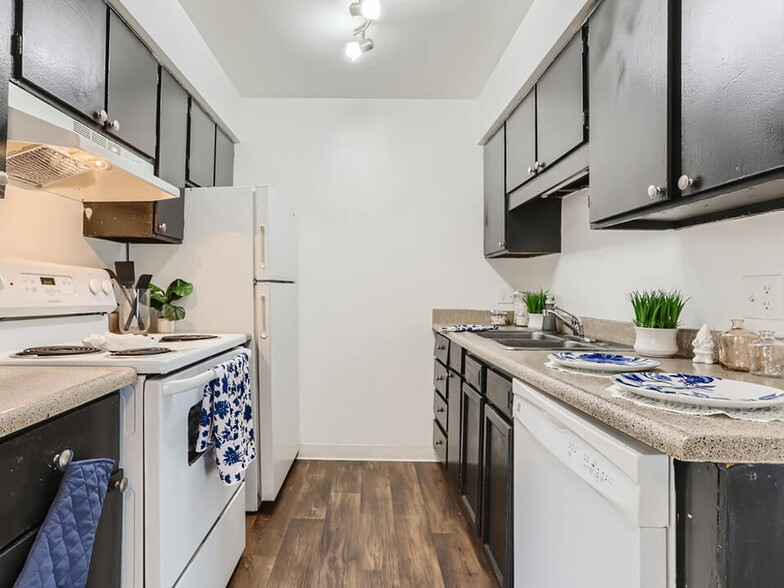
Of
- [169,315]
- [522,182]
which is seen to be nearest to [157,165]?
[169,315]

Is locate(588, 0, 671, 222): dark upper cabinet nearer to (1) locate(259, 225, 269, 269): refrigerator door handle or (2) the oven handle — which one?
(2) the oven handle

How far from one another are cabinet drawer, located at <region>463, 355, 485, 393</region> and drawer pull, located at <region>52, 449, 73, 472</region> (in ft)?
4.52

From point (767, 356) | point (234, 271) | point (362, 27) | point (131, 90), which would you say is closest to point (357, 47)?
point (362, 27)

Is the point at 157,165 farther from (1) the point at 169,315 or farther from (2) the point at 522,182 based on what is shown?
(2) the point at 522,182

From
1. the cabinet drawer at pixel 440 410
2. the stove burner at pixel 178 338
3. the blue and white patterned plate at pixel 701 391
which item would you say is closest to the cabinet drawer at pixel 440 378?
the cabinet drawer at pixel 440 410

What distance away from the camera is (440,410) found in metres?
2.86

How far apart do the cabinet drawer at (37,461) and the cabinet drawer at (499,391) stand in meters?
1.17

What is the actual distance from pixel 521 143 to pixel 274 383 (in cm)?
180

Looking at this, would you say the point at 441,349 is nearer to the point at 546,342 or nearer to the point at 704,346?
the point at 546,342

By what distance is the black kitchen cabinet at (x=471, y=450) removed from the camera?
1.89 m

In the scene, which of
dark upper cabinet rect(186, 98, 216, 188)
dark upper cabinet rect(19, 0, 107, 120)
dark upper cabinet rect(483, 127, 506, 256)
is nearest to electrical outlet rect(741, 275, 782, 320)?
dark upper cabinet rect(483, 127, 506, 256)

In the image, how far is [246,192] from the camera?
A: 7.84 feet

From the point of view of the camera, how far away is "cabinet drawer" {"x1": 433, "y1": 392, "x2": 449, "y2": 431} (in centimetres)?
271

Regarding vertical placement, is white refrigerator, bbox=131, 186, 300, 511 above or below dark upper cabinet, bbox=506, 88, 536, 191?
below
